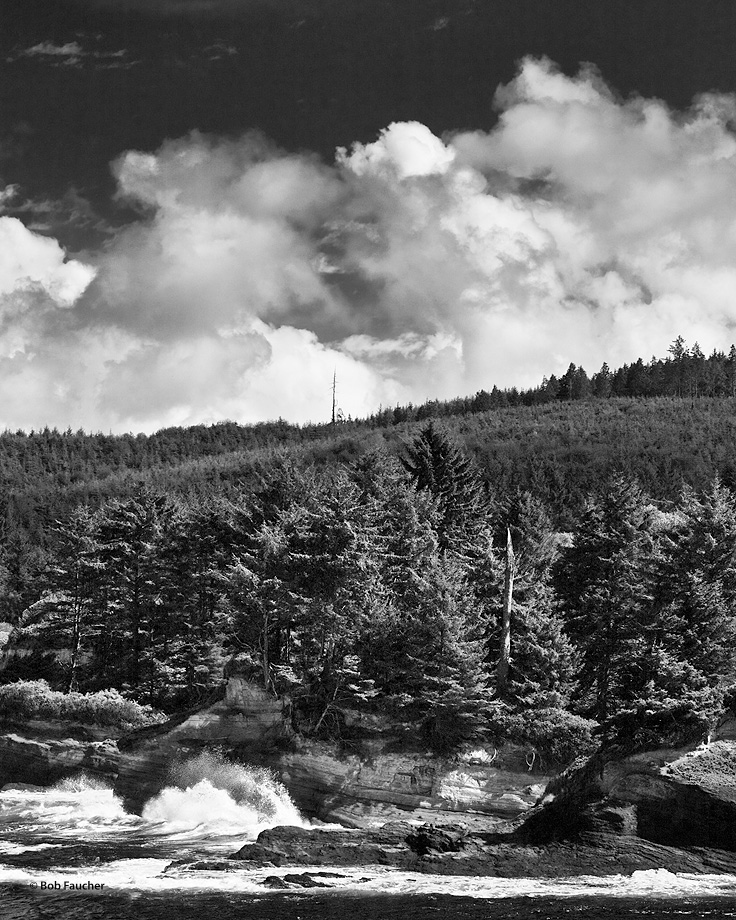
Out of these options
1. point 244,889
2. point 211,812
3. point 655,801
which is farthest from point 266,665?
point 655,801

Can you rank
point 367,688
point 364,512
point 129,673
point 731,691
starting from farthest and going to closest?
point 129,673
point 364,512
point 367,688
point 731,691

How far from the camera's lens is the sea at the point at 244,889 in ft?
81.3

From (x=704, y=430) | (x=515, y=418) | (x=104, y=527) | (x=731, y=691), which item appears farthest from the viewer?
(x=515, y=418)

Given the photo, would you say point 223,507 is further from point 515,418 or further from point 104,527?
point 515,418

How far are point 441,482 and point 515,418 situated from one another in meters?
136

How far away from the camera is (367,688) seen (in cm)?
4241

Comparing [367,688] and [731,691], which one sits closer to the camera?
[731,691]

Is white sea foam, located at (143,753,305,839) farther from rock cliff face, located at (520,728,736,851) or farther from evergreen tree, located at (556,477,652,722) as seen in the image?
evergreen tree, located at (556,477,652,722)

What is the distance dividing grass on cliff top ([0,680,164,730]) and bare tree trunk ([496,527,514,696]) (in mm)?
18507

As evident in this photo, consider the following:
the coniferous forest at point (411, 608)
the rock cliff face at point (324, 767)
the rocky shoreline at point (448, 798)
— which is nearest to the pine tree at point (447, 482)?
the coniferous forest at point (411, 608)

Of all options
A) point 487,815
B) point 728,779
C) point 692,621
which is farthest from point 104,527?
point 728,779

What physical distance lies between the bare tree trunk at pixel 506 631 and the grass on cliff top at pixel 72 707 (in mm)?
18507

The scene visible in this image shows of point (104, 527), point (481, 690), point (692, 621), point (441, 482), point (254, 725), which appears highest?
point (441, 482)

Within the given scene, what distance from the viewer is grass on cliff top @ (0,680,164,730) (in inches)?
1832
